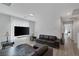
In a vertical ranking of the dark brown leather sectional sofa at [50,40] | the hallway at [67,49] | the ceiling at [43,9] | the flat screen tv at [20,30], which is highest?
the ceiling at [43,9]

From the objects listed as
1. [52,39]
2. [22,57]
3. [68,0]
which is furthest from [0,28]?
[68,0]

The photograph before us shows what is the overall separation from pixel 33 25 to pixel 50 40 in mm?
567

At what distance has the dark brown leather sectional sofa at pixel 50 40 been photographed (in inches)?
82.8

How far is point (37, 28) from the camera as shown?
2115 mm

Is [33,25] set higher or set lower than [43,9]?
lower

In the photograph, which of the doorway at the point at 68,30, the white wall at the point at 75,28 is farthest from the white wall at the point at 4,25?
the white wall at the point at 75,28

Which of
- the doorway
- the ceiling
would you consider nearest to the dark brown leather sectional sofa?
the doorway

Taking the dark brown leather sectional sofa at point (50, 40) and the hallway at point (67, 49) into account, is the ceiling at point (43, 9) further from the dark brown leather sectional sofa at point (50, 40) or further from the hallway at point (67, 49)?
the hallway at point (67, 49)

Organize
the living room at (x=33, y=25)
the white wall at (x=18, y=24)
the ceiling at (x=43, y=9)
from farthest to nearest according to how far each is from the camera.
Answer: the white wall at (x=18, y=24), the living room at (x=33, y=25), the ceiling at (x=43, y=9)

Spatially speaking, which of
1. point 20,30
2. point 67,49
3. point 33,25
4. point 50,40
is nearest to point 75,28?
point 67,49

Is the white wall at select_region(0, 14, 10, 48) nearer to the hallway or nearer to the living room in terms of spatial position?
the living room

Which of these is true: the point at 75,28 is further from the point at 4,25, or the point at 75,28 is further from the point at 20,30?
the point at 4,25

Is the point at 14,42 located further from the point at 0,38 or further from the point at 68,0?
the point at 68,0

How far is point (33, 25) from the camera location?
7.04ft
